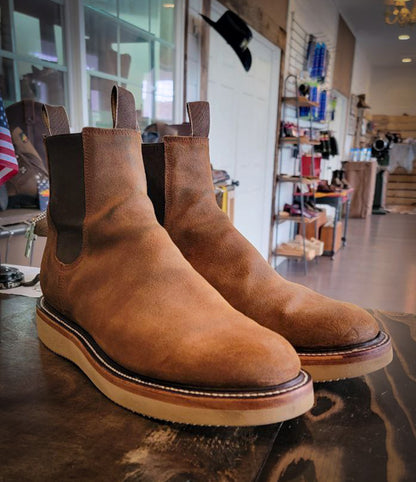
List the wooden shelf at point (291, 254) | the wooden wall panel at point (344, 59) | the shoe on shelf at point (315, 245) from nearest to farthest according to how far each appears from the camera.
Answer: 1. the wooden shelf at point (291, 254)
2. the shoe on shelf at point (315, 245)
3. the wooden wall panel at point (344, 59)

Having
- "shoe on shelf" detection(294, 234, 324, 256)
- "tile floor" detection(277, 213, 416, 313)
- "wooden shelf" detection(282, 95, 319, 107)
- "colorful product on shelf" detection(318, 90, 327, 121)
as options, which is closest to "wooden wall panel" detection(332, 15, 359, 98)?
"colorful product on shelf" detection(318, 90, 327, 121)

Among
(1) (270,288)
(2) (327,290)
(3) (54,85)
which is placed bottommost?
(2) (327,290)

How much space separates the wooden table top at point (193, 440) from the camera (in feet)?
1.26

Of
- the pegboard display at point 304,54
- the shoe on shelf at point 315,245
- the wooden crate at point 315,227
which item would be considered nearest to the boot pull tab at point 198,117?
the shoe on shelf at point 315,245

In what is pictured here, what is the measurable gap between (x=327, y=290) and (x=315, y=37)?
3.36 metres

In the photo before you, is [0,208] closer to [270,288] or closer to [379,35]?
[270,288]

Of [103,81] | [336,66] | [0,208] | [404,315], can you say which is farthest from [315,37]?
[404,315]

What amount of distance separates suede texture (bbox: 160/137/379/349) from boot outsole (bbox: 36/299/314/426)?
94 mm

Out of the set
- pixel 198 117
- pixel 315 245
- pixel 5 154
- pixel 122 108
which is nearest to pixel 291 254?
pixel 315 245

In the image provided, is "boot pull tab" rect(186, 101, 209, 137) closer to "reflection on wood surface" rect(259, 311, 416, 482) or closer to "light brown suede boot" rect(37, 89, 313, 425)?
"light brown suede boot" rect(37, 89, 313, 425)

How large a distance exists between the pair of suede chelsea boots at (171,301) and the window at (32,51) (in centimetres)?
131

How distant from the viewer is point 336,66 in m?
6.90

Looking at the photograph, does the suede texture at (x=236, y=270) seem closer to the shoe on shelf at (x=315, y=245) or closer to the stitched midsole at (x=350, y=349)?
the stitched midsole at (x=350, y=349)

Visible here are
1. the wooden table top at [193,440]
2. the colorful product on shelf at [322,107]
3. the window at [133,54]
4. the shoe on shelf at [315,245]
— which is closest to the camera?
the wooden table top at [193,440]
